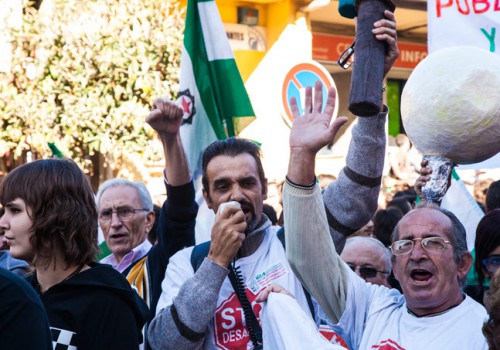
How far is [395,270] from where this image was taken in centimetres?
344

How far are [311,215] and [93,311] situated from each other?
33.2 inches

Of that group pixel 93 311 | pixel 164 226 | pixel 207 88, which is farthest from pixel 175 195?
pixel 207 88

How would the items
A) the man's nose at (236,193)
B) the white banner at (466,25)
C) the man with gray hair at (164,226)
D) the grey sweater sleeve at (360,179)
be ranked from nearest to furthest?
the grey sweater sleeve at (360,179), the man's nose at (236,193), the man with gray hair at (164,226), the white banner at (466,25)

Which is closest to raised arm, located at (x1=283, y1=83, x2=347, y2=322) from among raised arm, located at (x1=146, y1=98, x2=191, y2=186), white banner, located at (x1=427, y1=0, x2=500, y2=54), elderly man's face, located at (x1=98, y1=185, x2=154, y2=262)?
raised arm, located at (x1=146, y1=98, x2=191, y2=186)

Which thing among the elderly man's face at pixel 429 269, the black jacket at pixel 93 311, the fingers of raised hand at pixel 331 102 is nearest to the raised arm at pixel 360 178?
the fingers of raised hand at pixel 331 102

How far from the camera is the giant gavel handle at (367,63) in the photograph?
9.95 feet

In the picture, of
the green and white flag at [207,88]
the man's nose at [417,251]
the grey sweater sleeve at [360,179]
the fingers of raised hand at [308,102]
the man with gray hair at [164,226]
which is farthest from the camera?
the green and white flag at [207,88]

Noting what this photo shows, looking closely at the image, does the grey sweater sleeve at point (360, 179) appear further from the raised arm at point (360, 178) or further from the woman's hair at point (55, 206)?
the woman's hair at point (55, 206)

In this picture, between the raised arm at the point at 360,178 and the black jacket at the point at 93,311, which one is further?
the raised arm at the point at 360,178

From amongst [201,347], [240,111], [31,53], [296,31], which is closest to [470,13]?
[240,111]

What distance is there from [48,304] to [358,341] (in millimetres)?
1144

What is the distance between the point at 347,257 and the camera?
16.2 feet

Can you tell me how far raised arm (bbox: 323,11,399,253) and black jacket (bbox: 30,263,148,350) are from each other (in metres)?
0.93

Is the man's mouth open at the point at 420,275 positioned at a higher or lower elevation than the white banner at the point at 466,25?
lower
